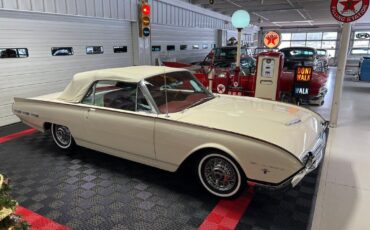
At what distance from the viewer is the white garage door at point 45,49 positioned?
5332mm

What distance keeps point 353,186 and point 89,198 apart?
2828mm

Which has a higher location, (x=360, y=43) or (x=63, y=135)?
(x=360, y=43)

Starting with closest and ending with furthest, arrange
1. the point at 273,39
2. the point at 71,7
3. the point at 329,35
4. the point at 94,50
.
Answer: the point at 71,7 → the point at 94,50 → the point at 273,39 → the point at 329,35

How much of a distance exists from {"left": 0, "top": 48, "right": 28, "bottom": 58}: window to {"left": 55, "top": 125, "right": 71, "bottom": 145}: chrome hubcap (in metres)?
2.48

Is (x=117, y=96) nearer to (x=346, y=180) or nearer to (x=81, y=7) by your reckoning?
(x=346, y=180)

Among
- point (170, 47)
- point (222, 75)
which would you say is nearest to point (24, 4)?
→ point (222, 75)

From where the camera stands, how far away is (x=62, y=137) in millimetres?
3881

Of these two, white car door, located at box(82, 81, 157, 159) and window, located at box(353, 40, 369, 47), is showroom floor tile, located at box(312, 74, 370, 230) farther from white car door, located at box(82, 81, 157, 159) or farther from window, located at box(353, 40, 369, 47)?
window, located at box(353, 40, 369, 47)

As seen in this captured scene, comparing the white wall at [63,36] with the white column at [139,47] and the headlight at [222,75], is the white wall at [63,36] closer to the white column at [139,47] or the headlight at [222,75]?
the white column at [139,47]

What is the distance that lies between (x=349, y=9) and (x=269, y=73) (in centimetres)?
166

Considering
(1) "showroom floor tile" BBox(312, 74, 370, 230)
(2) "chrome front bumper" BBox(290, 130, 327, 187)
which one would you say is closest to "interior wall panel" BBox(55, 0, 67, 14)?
(2) "chrome front bumper" BBox(290, 130, 327, 187)

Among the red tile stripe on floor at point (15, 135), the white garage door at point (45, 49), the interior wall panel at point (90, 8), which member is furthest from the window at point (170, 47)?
the red tile stripe on floor at point (15, 135)

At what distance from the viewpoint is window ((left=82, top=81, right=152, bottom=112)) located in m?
3.04

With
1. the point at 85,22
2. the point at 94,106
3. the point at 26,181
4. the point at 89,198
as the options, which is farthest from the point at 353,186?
the point at 85,22
